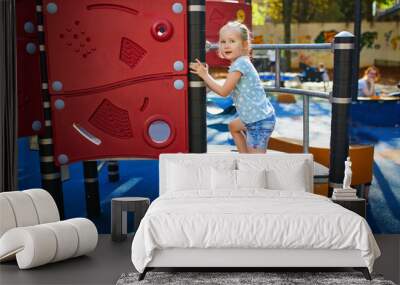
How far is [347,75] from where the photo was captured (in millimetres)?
5387

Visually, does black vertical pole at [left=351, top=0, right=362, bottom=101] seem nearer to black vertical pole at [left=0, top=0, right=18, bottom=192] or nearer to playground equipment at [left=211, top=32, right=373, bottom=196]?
playground equipment at [left=211, top=32, right=373, bottom=196]

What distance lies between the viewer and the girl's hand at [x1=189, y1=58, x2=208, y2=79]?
5371 millimetres

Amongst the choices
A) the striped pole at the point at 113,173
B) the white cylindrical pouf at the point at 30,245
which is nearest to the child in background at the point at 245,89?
the striped pole at the point at 113,173

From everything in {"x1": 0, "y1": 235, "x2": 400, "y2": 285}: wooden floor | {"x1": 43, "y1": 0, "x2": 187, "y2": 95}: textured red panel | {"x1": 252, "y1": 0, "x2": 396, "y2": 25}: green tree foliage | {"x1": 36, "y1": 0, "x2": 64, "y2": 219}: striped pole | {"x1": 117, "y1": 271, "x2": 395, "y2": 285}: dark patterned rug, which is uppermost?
{"x1": 252, "y1": 0, "x2": 396, "y2": 25}: green tree foliage

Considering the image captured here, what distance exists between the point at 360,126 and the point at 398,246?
4.01 ft

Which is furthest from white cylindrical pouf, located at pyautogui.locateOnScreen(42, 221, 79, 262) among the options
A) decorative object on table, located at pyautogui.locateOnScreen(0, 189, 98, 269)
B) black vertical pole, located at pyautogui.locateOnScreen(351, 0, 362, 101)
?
black vertical pole, located at pyautogui.locateOnScreen(351, 0, 362, 101)

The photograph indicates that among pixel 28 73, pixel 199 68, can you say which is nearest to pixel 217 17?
pixel 199 68

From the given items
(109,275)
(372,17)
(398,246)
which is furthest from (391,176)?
(109,275)

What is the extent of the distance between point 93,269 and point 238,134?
1.87 meters

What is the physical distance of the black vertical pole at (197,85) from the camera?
17.4 ft

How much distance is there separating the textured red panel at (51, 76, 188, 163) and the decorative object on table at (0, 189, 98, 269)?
77 centimetres

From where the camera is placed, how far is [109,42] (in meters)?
5.41

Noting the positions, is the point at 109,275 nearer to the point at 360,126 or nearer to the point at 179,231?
the point at 179,231

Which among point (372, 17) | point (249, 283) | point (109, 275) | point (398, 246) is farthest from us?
point (372, 17)
